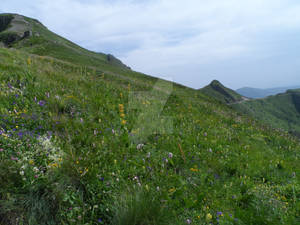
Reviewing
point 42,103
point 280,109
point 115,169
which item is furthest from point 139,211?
point 280,109

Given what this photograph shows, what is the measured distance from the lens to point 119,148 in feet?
13.8

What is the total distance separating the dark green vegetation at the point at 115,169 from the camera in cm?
276

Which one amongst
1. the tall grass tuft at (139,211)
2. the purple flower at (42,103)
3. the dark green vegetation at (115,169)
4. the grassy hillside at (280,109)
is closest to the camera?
the tall grass tuft at (139,211)

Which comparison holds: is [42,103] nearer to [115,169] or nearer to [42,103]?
[42,103]

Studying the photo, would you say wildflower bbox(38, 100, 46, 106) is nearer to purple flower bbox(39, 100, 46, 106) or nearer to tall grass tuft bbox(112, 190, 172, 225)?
purple flower bbox(39, 100, 46, 106)

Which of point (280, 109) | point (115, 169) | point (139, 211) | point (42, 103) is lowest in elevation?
point (280, 109)

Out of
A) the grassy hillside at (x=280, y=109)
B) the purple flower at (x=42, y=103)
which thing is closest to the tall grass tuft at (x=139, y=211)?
the purple flower at (x=42, y=103)

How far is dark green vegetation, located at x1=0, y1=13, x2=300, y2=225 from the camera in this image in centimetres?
276

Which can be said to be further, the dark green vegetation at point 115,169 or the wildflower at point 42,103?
the wildflower at point 42,103

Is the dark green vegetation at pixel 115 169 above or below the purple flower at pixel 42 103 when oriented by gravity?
below

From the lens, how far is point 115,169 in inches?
141

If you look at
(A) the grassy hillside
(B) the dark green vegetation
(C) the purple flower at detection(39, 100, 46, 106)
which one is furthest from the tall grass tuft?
(A) the grassy hillside

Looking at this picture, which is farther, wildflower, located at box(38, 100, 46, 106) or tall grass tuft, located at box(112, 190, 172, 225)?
wildflower, located at box(38, 100, 46, 106)

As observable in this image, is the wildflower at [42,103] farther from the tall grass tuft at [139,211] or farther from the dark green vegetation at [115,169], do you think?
the tall grass tuft at [139,211]
